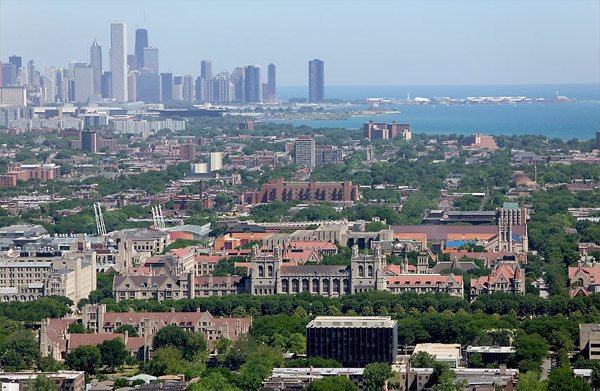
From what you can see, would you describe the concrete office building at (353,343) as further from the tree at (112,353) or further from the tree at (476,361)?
the tree at (112,353)

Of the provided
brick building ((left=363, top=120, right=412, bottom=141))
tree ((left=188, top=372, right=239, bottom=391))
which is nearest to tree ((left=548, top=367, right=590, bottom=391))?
tree ((left=188, top=372, right=239, bottom=391))

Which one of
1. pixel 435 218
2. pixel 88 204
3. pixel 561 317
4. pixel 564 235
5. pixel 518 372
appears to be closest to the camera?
pixel 518 372

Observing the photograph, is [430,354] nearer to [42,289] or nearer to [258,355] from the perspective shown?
[258,355]

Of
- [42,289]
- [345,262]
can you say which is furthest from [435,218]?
[42,289]

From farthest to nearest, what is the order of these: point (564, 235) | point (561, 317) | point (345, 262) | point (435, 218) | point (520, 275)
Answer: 1. point (435, 218)
2. point (564, 235)
3. point (345, 262)
4. point (520, 275)
5. point (561, 317)

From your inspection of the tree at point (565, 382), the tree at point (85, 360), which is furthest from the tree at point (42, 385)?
the tree at point (565, 382)
